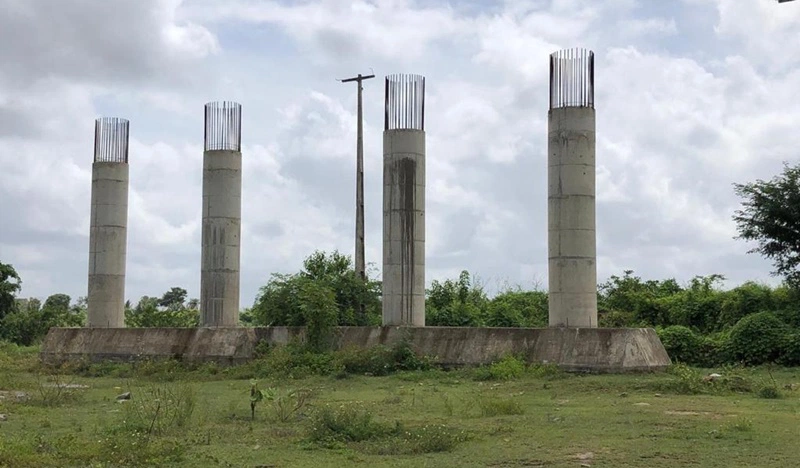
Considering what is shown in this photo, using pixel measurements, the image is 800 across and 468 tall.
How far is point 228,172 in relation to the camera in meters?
28.1

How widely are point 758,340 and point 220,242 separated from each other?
45.7 feet

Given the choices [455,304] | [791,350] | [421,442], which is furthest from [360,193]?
[421,442]

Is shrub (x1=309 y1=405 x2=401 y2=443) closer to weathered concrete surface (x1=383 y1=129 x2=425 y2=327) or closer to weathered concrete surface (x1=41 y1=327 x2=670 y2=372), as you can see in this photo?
weathered concrete surface (x1=41 y1=327 x2=670 y2=372)

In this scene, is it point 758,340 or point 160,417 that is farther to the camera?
point 758,340

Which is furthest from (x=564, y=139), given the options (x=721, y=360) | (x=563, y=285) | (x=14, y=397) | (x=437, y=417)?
(x=14, y=397)

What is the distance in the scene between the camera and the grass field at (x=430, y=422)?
11.5 m

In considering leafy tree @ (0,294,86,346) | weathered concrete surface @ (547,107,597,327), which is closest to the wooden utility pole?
weathered concrete surface @ (547,107,597,327)

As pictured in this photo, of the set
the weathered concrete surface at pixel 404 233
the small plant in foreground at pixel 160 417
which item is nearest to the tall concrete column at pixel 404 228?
the weathered concrete surface at pixel 404 233

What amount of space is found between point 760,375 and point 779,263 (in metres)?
6.36

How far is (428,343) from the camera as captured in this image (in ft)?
77.6

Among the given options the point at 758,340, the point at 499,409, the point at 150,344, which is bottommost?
the point at 499,409

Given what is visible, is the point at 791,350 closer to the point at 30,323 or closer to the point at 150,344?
the point at 150,344

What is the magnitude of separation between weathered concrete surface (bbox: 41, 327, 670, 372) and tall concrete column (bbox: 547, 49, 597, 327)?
34.7 inches

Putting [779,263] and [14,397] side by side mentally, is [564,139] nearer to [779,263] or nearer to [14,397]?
[779,263]
